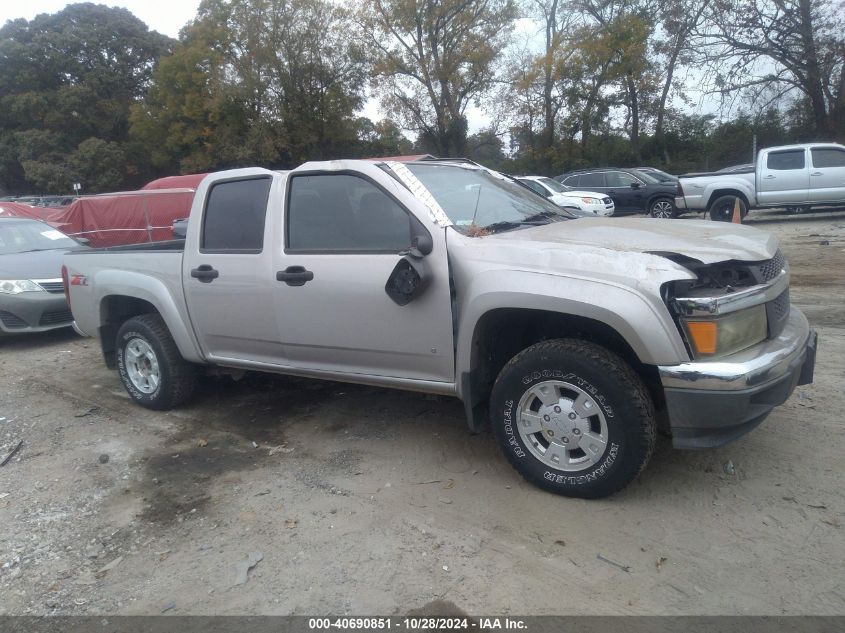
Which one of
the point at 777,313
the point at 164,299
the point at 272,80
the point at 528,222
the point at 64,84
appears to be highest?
the point at 64,84

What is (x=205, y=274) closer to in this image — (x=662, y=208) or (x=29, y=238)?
(x=29, y=238)

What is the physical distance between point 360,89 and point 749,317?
3457 cm

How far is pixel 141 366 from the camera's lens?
5660 mm

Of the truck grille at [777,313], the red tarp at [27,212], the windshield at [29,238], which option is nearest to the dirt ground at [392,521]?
the truck grille at [777,313]

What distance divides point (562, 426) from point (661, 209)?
17038 mm

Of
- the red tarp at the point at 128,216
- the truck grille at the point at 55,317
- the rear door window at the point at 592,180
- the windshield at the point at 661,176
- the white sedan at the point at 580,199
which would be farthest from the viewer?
the rear door window at the point at 592,180

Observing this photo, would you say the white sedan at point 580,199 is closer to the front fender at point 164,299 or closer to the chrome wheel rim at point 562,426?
the front fender at point 164,299

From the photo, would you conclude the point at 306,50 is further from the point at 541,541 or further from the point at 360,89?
the point at 541,541

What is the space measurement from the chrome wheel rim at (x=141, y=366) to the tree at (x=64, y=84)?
41682 millimetres

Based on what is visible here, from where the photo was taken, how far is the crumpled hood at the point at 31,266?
8.23 meters

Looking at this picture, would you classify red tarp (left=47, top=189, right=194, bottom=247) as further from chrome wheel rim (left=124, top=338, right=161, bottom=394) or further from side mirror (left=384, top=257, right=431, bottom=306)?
side mirror (left=384, top=257, right=431, bottom=306)

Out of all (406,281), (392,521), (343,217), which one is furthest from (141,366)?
(392,521)

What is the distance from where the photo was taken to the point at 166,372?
5.39m

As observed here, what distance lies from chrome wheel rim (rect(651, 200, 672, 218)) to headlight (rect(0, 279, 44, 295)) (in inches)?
610
